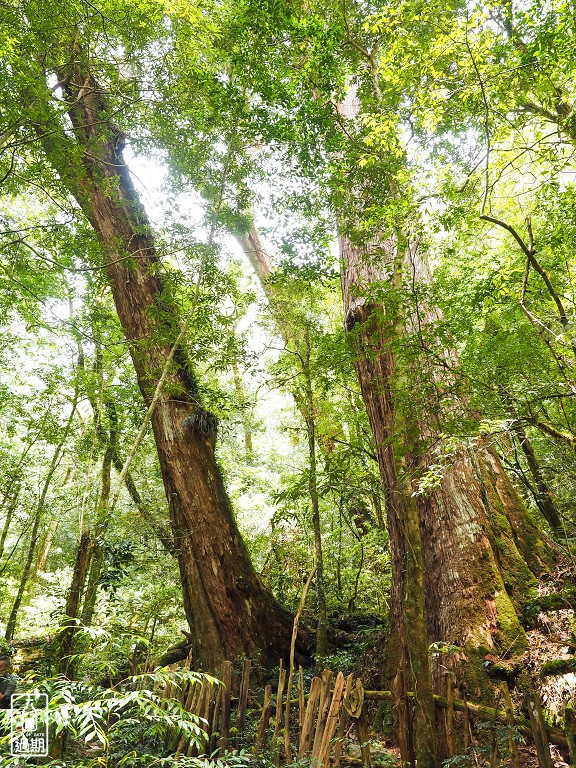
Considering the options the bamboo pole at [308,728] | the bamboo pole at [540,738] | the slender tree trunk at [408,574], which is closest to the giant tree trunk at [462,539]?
the slender tree trunk at [408,574]

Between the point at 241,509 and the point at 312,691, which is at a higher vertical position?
the point at 241,509

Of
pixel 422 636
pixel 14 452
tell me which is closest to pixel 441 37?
pixel 422 636

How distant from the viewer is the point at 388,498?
14.1 feet

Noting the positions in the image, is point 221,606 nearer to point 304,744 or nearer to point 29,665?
point 304,744

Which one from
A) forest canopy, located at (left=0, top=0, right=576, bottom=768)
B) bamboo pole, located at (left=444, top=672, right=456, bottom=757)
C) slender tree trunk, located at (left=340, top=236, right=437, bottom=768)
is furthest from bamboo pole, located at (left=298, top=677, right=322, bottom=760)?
bamboo pole, located at (left=444, top=672, right=456, bottom=757)

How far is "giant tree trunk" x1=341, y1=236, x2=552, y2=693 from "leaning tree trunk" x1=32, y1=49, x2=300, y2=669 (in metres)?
2.00

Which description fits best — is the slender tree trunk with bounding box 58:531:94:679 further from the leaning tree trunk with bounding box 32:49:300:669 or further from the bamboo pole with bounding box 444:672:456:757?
the bamboo pole with bounding box 444:672:456:757

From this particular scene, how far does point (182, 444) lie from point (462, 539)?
3434 mm

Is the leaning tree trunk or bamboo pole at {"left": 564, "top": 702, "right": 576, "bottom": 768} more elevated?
the leaning tree trunk

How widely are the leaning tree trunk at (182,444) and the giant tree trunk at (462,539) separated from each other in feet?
6.56

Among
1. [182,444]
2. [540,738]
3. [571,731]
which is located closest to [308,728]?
[540,738]

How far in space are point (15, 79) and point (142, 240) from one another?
2679 millimetres

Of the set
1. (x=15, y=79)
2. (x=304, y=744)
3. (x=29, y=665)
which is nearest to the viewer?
(x=304, y=744)

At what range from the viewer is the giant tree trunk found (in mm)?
3381
